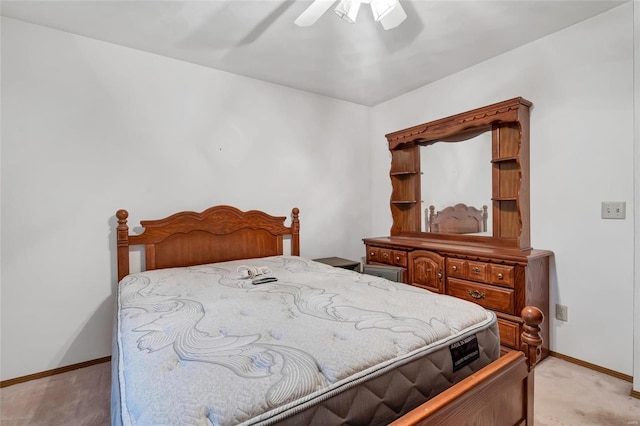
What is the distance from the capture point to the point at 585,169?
226cm

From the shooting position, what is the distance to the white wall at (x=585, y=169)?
82.7 inches

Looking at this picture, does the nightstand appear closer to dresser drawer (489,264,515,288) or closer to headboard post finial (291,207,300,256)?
headboard post finial (291,207,300,256)

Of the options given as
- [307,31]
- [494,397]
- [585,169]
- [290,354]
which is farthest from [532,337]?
[307,31]

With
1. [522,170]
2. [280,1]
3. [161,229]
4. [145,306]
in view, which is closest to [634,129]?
[522,170]

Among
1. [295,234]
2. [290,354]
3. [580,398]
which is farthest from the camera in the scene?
[295,234]

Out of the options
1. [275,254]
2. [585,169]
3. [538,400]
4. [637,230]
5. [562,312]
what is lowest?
[538,400]

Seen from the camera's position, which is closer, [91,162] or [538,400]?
[538,400]

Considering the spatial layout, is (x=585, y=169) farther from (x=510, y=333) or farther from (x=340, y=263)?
(x=340, y=263)

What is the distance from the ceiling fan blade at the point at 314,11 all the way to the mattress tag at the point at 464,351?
182cm

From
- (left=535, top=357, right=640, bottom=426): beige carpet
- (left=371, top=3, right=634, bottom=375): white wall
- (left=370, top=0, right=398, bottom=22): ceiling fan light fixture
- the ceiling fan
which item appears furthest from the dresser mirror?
(left=370, top=0, right=398, bottom=22): ceiling fan light fixture

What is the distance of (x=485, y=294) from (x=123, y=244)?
283 centimetres

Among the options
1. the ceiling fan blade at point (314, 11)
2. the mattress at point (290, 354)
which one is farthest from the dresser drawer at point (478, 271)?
the ceiling fan blade at point (314, 11)

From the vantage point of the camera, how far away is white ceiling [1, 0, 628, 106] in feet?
6.77

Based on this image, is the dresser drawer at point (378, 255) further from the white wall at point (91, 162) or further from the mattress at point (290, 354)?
the mattress at point (290, 354)
